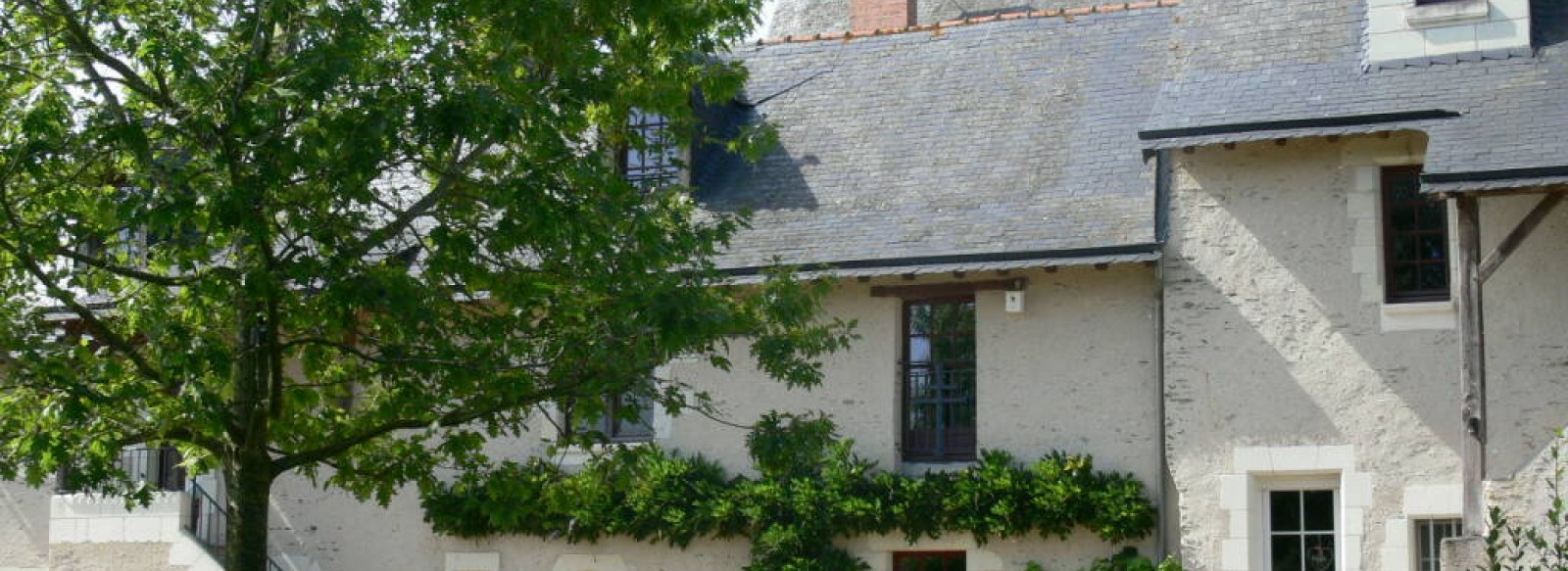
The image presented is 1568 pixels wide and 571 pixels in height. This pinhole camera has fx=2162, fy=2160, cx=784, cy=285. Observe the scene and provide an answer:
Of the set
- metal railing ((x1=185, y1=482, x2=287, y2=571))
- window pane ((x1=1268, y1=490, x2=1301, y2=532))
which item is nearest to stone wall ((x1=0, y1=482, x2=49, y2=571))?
metal railing ((x1=185, y1=482, x2=287, y2=571))

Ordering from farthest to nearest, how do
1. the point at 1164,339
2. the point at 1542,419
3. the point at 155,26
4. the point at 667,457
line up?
the point at 667,457 → the point at 1164,339 → the point at 1542,419 → the point at 155,26

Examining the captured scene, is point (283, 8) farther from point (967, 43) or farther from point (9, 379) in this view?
point (967, 43)

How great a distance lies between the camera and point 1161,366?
14.6 m

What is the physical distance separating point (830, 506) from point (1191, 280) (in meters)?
2.96

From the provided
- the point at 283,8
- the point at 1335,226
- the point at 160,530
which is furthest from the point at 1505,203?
the point at 160,530

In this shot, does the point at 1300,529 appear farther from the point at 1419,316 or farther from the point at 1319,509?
the point at 1419,316

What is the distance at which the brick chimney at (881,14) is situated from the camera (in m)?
19.5

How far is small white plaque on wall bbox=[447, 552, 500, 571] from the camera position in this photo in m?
16.4

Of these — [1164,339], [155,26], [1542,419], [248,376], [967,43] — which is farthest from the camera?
[967,43]

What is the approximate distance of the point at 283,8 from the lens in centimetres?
1018

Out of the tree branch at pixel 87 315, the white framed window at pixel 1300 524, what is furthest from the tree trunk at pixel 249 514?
the white framed window at pixel 1300 524

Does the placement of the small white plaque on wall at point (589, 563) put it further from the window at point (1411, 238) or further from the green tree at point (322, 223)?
the window at point (1411, 238)

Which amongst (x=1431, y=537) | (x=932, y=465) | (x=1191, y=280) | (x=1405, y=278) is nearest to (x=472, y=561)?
(x=932, y=465)

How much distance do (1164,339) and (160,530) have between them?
26.3ft
